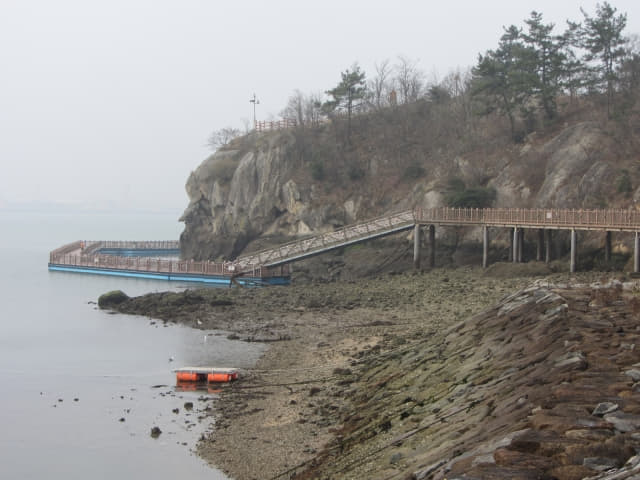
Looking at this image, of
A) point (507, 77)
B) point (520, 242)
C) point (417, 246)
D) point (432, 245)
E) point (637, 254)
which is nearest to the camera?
point (637, 254)

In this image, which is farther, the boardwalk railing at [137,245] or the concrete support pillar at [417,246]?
the boardwalk railing at [137,245]

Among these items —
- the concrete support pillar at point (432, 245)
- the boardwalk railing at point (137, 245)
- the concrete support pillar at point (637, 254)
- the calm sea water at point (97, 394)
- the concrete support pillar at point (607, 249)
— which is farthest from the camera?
the boardwalk railing at point (137, 245)

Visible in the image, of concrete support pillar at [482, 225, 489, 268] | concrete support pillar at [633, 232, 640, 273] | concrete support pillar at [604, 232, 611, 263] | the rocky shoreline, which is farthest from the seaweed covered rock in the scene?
concrete support pillar at [633, 232, 640, 273]

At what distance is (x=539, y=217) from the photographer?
4747 cm

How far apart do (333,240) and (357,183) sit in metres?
15.3

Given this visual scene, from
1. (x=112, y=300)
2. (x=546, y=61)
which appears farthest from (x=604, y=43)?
(x=112, y=300)

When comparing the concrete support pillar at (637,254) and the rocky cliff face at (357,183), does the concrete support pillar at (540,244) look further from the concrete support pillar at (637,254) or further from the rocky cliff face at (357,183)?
the concrete support pillar at (637,254)

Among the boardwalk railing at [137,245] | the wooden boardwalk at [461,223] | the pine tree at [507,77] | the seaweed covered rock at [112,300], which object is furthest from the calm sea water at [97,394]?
the boardwalk railing at [137,245]

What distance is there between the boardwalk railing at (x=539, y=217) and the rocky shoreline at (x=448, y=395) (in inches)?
167

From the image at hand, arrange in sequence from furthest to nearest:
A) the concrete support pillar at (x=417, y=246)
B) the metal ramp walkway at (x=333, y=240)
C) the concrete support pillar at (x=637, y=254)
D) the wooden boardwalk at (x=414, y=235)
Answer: the metal ramp walkway at (x=333, y=240) → the concrete support pillar at (x=417, y=246) → the wooden boardwalk at (x=414, y=235) → the concrete support pillar at (x=637, y=254)

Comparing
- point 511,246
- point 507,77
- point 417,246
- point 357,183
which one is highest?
point 507,77

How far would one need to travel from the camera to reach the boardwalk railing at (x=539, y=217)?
4159 cm

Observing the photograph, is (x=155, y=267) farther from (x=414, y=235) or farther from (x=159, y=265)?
(x=414, y=235)

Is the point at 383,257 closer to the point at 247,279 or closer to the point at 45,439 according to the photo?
the point at 247,279
